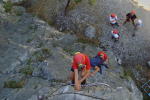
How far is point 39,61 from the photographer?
1459cm

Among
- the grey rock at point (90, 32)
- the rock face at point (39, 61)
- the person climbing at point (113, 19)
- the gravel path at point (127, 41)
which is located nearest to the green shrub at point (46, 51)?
the rock face at point (39, 61)

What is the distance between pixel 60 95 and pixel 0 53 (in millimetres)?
7688

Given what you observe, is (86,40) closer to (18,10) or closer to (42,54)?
(42,54)

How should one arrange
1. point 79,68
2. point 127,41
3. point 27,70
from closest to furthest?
point 79,68 < point 27,70 < point 127,41

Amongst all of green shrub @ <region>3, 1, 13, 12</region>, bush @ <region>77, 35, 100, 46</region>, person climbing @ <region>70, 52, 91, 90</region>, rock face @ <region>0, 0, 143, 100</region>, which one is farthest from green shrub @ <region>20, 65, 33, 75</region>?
green shrub @ <region>3, 1, 13, 12</region>

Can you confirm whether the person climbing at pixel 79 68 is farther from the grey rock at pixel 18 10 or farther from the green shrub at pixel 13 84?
the grey rock at pixel 18 10

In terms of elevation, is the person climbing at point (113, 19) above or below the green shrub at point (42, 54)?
above

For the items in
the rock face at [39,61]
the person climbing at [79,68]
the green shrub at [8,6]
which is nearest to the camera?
the person climbing at [79,68]

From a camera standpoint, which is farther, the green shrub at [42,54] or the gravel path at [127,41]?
the gravel path at [127,41]

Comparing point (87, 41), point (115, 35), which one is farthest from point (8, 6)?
point (115, 35)

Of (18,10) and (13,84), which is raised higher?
(18,10)

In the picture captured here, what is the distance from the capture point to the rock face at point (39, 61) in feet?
40.2

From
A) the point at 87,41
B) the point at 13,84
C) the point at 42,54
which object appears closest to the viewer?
the point at 13,84

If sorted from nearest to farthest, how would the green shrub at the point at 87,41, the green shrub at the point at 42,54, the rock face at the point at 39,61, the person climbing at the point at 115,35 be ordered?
the rock face at the point at 39,61 < the green shrub at the point at 42,54 < the green shrub at the point at 87,41 < the person climbing at the point at 115,35
